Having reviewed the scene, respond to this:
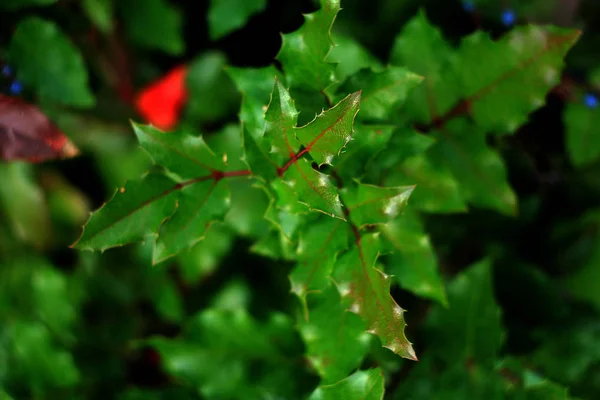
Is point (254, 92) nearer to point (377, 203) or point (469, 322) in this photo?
point (377, 203)

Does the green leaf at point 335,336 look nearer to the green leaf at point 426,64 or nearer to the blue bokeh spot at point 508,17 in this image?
the green leaf at point 426,64

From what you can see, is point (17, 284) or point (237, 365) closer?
point (237, 365)

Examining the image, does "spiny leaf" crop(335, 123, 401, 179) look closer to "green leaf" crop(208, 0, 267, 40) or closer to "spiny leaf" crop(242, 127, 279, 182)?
"spiny leaf" crop(242, 127, 279, 182)

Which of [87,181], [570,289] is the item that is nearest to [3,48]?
[87,181]

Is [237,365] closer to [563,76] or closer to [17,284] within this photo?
[17,284]

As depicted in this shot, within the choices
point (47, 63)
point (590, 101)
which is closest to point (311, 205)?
point (47, 63)

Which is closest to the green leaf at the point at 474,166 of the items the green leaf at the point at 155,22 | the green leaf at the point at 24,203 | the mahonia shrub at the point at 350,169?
the mahonia shrub at the point at 350,169
